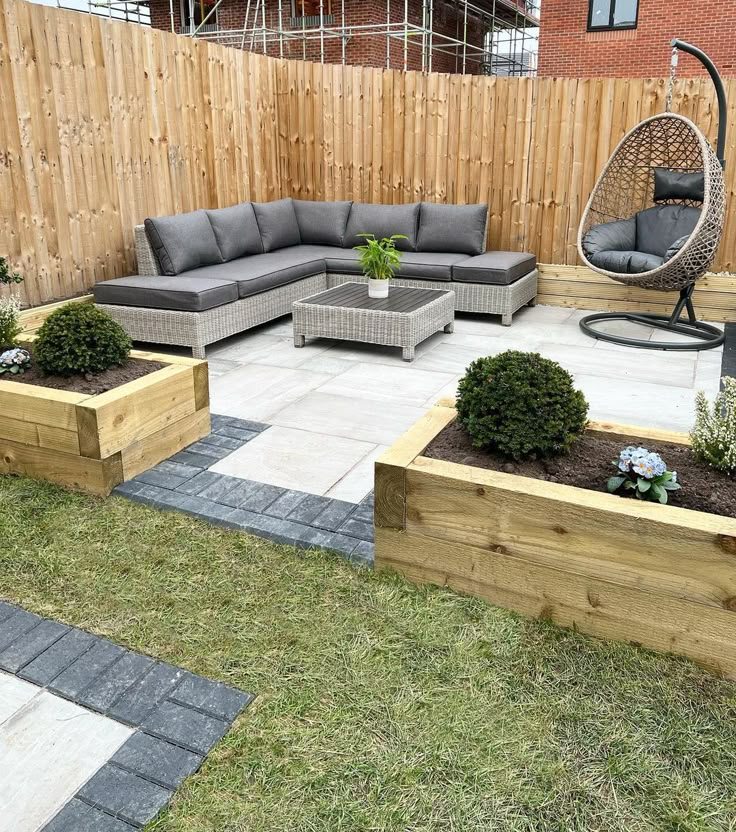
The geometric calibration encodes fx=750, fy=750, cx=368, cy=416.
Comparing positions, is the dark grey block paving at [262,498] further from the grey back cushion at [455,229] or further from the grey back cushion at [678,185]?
the grey back cushion at [678,185]

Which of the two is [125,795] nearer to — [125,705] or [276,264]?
[125,705]

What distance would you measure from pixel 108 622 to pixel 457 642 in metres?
1.04

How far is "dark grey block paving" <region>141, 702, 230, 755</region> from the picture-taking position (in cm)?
178

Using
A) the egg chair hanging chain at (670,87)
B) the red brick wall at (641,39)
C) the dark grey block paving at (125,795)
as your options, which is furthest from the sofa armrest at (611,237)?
the red brick wall at (641,39)

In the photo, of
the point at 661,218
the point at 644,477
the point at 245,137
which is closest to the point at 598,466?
the point at 644,477

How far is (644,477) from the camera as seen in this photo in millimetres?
2141

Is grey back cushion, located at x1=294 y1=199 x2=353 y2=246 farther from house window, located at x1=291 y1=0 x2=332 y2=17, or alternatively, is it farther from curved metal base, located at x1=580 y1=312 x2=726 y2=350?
house window, located at x1=291 y1=0 x2=332 y2=17

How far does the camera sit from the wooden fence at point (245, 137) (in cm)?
498

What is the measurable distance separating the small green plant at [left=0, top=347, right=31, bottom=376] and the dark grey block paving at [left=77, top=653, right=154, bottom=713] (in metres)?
1.75

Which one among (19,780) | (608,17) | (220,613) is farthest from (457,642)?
(608,17)

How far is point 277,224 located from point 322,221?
493 millimetres

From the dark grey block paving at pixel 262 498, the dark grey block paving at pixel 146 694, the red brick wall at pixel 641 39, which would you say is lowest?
the dark grey block paving at pixel 146 694

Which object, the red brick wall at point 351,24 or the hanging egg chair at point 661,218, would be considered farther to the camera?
the red brick wall at point 351,24

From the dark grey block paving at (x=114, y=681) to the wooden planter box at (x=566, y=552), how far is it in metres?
0.82
